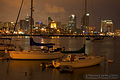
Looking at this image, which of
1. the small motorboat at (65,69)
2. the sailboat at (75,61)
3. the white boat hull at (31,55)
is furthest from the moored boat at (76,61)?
the white boat hull at (31,55)

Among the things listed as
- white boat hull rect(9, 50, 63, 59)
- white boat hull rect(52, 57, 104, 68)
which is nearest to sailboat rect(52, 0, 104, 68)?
white boat hull rect(52, 57, 104, 68)

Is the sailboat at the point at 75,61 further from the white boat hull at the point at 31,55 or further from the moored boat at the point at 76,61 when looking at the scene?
the white boat hull at the point at 31,55

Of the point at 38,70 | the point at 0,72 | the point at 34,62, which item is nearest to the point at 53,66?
the point at 38,70

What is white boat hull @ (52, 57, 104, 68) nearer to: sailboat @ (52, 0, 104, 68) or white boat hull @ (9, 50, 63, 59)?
sailboat @ (52, 0, 104, 68)

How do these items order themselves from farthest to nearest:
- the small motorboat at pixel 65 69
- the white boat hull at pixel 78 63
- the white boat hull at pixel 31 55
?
the white boat hull at pixel 31 55, the white boat hull at pixel 78 63, the small motorboat at pixel 65 69

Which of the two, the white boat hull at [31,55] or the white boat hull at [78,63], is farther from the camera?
the white boat hull at [31,55]

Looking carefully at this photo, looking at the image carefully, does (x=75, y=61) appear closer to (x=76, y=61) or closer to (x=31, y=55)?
(x=76, y=61)

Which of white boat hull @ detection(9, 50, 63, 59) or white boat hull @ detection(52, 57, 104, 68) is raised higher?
white boat hull @ detection(9, 50, 63, 59)

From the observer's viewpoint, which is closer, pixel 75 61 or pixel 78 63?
pixel 75 61

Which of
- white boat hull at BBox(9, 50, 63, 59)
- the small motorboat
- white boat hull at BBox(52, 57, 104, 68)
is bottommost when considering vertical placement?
the small motorboat

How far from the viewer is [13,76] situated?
14.7m

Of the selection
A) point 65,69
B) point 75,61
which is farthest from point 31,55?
point 75,61

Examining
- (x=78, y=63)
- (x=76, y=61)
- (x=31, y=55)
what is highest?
(x=31, y=55)

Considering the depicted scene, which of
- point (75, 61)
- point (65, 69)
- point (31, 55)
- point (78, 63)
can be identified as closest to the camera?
point (65, 69)
